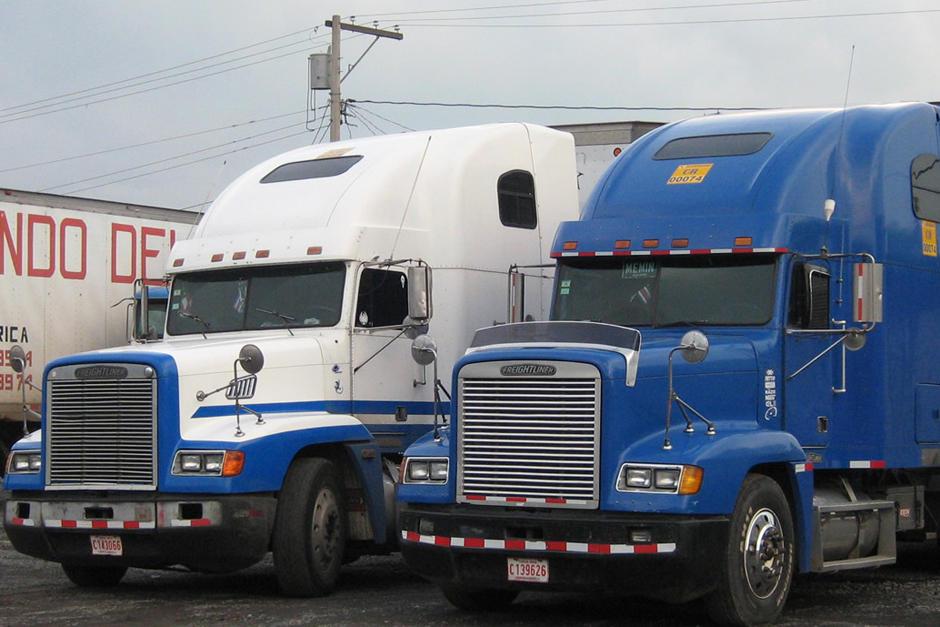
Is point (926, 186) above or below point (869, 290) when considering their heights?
above

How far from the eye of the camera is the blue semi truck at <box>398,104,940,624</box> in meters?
10.3

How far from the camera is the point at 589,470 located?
10.3m

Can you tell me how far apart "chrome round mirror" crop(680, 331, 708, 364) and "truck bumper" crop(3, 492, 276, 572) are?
3744 millimetres

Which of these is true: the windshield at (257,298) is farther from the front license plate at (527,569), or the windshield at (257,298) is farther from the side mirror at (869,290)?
the side mirror at (869,290)

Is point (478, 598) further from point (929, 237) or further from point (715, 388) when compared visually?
point (929, 237)

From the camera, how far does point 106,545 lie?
12.2 meters

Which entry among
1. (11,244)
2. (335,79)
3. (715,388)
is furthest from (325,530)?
(335,79)

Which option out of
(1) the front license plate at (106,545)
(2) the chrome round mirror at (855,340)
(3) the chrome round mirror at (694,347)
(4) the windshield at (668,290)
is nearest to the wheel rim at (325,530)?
(1) the front license plate at (106,545)

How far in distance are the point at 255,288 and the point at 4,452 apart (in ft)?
30.3

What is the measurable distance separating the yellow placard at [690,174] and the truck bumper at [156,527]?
13.5 ft

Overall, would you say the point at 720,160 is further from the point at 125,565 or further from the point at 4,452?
the point at 4,452

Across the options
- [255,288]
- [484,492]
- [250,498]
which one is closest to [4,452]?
[255,288]

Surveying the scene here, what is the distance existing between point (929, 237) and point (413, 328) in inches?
176

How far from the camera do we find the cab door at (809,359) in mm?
11617
